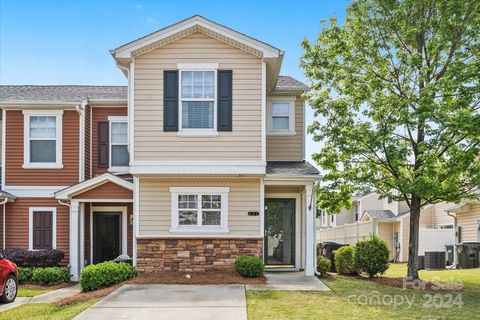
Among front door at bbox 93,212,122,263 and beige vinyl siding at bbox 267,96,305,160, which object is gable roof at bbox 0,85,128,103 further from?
beige vinyl siding at bbox 267,96,305,160

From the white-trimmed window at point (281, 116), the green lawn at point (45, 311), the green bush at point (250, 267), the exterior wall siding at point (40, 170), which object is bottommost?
the green lawn at point (45, 311)

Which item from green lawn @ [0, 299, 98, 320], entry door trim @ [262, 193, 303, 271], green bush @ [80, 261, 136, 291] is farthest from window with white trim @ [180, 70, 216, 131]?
green lawn @ [0, 299, 98, 320]

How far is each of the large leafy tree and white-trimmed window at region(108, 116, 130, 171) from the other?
6.63 meters

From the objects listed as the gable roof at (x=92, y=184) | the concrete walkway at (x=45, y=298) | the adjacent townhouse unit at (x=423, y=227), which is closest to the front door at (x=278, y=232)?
the gable roof at (x=92, y=184)

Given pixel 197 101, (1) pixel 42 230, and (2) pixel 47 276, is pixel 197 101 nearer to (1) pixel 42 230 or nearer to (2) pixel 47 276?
(2) pixel 47 276

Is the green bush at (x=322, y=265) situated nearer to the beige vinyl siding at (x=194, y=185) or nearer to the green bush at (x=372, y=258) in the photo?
the green bush at (x=372, y=258)

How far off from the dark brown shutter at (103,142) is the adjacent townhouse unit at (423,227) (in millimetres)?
14549

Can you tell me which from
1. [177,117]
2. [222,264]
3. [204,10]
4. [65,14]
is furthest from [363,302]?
[65,14]

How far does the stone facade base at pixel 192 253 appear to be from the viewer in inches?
631

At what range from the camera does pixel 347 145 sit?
15281 mm

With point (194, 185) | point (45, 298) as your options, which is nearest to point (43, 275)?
point (45, 298)

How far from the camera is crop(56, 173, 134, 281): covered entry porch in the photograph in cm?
1766

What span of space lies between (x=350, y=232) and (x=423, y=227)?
5.21 metres

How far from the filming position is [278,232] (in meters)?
18.1
